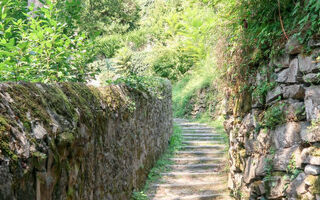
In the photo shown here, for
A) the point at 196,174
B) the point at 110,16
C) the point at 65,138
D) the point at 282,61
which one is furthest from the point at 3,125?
the point at 110,16

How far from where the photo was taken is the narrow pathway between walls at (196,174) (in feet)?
17.3

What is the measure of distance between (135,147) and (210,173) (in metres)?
2.20

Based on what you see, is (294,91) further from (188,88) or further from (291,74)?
(188,88)

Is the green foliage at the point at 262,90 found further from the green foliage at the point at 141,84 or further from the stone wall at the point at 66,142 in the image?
the green foliage at the point at 141,84

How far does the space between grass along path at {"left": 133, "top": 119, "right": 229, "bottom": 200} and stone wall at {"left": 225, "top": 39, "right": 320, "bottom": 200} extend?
1346mm

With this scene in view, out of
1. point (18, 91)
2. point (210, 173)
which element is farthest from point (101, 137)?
point (210, 173)

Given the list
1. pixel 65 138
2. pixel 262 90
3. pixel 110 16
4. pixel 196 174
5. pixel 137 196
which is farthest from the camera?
pixel 110 16

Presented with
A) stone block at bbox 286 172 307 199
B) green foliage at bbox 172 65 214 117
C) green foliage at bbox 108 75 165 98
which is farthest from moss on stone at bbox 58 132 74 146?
green foliage at bbox 172 65 214 117

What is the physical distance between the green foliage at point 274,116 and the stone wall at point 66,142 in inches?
72.5

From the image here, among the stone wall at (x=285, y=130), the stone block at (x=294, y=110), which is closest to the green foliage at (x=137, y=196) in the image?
the stone wall at (x=285, y=130)

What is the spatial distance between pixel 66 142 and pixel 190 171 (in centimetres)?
476

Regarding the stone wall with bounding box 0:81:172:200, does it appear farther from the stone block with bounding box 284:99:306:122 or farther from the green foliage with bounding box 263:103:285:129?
the stone block with bounding box 284:99:306:122

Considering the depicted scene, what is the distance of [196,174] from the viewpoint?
6.16 m

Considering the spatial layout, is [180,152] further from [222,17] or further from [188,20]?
[188,20]
